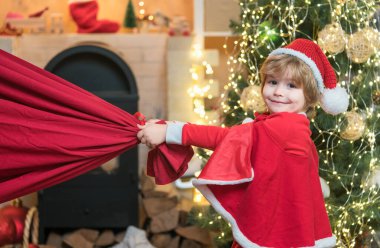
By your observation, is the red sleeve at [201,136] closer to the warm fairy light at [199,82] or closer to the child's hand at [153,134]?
the child's hand at [153,134]

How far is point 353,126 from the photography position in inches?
106

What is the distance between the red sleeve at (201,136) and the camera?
6.47 ft

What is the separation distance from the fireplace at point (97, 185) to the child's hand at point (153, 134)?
150cm

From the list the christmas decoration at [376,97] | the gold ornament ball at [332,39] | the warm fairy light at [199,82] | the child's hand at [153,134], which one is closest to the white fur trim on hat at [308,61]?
the child's hand at [153,134]

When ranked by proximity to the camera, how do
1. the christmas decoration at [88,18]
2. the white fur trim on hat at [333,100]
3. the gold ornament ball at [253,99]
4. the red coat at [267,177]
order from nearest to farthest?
the red coat at [267,177], the white fur trim on hat at [333,100], the gold ornament ball at [253,99], the christmas decoration at [88,18]

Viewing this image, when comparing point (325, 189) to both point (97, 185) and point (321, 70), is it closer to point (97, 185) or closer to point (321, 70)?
point (321, 70)

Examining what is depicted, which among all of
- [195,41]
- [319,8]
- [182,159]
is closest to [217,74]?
[195,41]

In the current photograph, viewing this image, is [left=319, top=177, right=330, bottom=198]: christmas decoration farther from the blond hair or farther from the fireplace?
the fireplace

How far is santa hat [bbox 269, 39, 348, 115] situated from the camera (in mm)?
1969

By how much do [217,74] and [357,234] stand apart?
1430 millimetres

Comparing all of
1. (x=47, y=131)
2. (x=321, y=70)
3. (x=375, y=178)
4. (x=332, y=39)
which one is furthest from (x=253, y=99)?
(x=47, y=131)

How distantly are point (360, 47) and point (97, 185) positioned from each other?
5.40 feet

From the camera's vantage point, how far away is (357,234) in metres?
2.95

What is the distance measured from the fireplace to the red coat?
1615 millimetres
